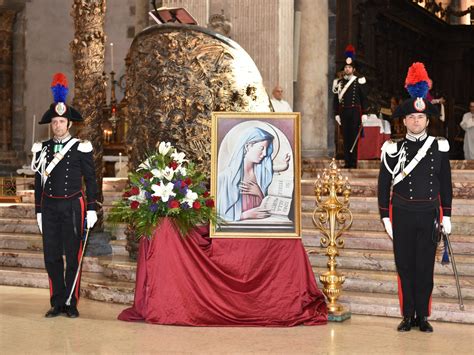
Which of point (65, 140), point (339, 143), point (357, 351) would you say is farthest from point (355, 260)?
point (339, 143)

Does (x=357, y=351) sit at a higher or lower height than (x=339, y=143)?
lower

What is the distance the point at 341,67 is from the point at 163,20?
7.28 metres

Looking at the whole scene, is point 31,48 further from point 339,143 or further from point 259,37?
point 259,37

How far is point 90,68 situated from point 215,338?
193 inches

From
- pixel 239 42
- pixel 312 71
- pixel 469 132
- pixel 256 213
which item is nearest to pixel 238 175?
pixel 256 213

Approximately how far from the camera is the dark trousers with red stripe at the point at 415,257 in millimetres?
6898

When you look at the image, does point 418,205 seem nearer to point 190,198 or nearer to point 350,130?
point 190,198

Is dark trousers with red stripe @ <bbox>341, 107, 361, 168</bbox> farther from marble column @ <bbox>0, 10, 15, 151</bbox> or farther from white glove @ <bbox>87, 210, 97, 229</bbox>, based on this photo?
marble column @ <bbox>0, 10, 15, 151</bbox>

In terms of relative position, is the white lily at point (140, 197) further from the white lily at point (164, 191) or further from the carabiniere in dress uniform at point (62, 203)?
the carabiniere in dress uniform at point (62, 203)

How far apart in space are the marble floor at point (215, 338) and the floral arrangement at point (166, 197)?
881 mm

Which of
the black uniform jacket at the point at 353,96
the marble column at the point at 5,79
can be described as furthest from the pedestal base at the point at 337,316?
the marble column at the point at 5,79

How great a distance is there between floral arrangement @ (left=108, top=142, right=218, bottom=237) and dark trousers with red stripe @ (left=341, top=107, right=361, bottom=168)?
6246 mm

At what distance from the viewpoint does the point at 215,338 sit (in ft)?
21.6

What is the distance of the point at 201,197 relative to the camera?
23.8 ft
